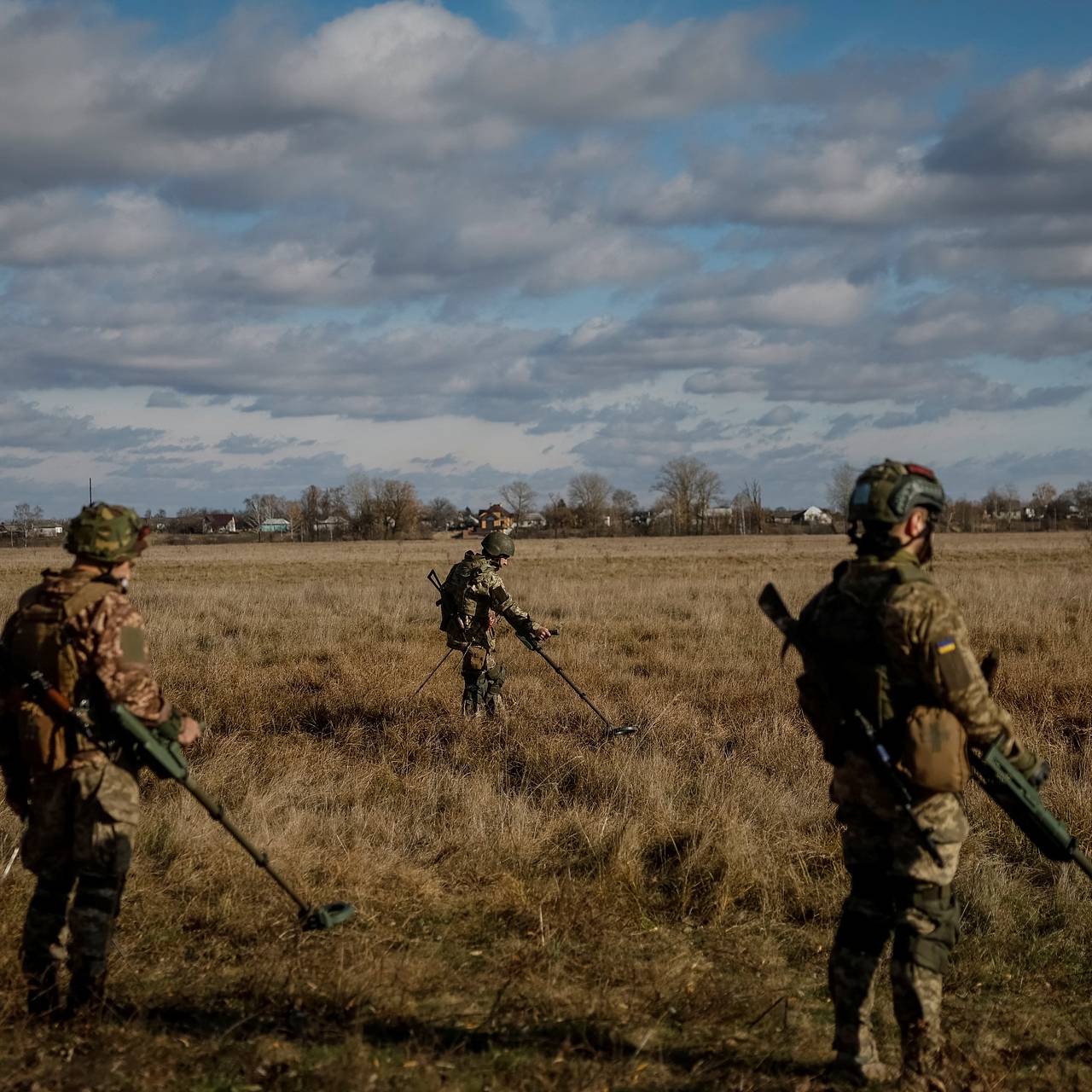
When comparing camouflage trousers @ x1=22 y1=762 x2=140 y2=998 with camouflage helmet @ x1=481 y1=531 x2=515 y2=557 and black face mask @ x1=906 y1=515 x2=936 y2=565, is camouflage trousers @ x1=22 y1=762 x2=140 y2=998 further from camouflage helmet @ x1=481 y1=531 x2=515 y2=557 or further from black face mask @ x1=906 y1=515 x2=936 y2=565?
camouflage helmet @ x1=481 y1=531 x2=515 y2=557

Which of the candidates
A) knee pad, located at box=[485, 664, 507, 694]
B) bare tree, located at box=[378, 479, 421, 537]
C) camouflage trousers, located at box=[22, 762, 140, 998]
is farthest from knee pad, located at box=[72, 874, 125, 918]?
bare tree, located at box=[378, 479, 421, 537]

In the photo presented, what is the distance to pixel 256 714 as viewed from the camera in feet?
30.2

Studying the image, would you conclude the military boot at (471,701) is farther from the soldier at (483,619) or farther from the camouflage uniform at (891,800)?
the camouflage uniform at (891,800)

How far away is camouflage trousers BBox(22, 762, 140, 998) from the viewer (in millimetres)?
3820

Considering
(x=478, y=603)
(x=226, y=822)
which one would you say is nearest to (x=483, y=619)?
(x=478, y=603)

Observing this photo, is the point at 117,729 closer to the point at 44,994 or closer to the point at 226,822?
the point at 226,822

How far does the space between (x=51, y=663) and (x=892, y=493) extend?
2.96 meters

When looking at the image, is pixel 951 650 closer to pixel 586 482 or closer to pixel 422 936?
pixel 422 936

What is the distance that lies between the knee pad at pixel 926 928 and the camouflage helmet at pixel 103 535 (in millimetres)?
2984

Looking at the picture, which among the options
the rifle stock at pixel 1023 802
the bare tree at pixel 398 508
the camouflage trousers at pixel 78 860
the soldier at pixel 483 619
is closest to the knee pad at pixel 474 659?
the soldier at pixel 483 619

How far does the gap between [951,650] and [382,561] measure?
39.9 m

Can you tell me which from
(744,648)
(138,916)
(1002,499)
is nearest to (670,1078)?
(138,916)

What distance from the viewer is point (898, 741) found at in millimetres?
3436

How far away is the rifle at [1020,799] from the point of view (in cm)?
352
